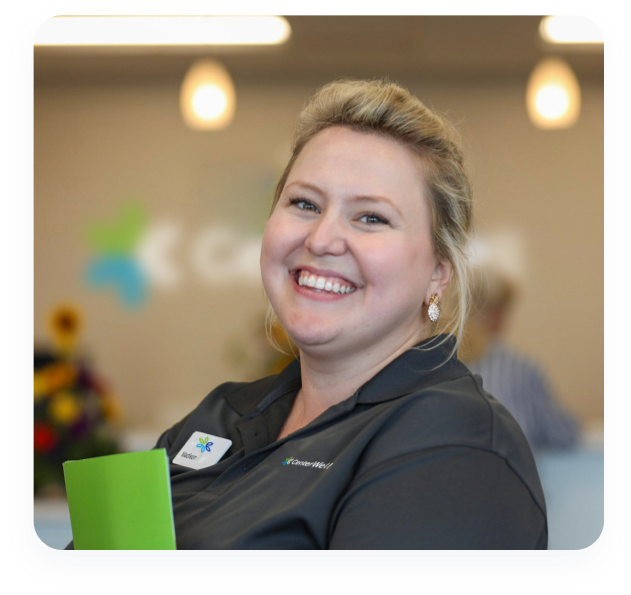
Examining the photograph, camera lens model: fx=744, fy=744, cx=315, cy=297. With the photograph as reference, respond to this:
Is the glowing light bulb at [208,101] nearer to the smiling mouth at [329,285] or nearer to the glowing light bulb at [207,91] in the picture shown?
the glowing light bulb at [207,91]

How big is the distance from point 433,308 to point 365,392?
257 millimetres

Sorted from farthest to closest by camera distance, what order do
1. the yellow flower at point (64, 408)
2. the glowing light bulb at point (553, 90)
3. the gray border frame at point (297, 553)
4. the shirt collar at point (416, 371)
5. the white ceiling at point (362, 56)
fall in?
the glowing light bulb at point (553, 90), the white ceiling at point (362, 56), the yellow flower at point (64, 408), the shirt collar at point (416, 371), the gray border frame at point (297, 553)

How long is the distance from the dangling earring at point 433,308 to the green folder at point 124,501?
1.98ft

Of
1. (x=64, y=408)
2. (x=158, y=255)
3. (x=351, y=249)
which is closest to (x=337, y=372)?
(x=351, y=249)

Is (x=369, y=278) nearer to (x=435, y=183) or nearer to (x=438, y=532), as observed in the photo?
(x=435, y=183)

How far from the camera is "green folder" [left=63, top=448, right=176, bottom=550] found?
39.8 inches

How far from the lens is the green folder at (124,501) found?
39.8 inches

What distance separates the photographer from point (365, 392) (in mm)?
1235

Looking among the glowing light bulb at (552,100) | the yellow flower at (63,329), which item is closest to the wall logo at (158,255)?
the glowing light bulb at (552,100)

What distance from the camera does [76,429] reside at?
9.33 ft

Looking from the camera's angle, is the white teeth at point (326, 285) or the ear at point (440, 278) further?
the ear at point (440, 278)

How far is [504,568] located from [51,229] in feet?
15.9

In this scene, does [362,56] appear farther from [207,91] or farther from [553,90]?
[553,90]

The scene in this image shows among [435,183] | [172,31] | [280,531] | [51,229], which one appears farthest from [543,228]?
[280,531]
